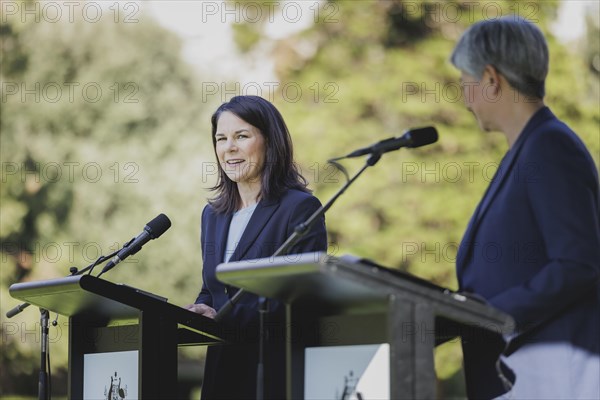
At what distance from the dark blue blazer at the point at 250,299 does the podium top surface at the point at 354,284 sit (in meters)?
0.82

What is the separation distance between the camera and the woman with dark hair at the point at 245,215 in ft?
13.0

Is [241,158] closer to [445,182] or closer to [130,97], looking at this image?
[445,182]

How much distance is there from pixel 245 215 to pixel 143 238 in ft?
1.66

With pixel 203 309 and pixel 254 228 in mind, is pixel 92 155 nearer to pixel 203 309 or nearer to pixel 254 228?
pixel 254 228

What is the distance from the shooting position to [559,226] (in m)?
2.91

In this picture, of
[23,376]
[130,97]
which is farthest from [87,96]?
[23,376]

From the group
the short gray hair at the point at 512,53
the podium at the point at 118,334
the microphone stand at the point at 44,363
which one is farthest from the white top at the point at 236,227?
the short gray hair at the point at 512,53

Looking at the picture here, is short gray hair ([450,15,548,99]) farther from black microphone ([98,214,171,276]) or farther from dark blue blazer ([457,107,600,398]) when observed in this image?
black microphone ([98,214,171,276])

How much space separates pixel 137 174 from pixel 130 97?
1.46 m

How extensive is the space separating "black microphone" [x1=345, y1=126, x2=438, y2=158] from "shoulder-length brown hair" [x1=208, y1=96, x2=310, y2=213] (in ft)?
3.69

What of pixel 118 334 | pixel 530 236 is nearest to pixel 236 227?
pixel 118 334

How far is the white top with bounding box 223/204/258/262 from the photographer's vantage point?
4355 mm

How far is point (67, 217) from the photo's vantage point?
667 inches

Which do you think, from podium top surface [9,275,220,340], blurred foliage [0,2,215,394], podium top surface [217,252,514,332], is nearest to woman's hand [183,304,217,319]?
podium top surface [9,275,220,340]
